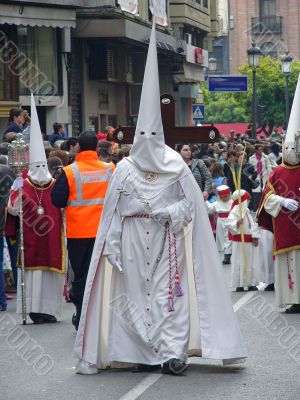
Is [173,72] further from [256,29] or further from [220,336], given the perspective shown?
[256,29]

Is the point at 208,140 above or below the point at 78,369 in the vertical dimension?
above

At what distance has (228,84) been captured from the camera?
38.0 metres

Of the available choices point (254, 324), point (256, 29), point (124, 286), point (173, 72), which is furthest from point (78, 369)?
point (256, 29)

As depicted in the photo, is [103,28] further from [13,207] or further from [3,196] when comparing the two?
[13,207]

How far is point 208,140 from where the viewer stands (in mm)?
11117

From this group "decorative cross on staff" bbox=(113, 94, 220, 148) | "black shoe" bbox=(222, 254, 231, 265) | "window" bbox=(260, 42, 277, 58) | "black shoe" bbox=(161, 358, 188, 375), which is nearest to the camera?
"black shoe" bbox=(161, 358, 188, 375)

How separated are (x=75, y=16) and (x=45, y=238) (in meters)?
17.7

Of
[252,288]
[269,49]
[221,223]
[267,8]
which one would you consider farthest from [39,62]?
[267,8]

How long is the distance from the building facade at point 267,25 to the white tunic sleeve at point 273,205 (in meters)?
88.4

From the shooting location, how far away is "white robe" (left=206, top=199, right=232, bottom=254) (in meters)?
20.7

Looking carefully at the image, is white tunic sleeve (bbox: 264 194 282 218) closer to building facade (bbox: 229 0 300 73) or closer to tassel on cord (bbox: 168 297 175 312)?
tassel on cord (bbox: 168 297 175 312)

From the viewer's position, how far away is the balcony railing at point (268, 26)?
337 ft

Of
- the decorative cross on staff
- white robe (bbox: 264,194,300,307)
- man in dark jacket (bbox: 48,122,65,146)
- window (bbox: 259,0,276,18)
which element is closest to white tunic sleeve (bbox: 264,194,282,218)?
white robe (bbox: 264,194,300,307)

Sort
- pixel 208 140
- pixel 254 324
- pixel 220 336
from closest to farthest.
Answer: pixel 220 336
pixel 208 140
pixel 254 324
